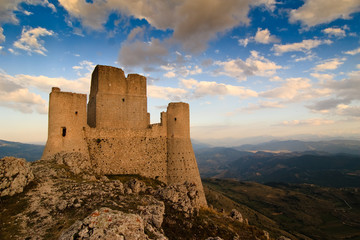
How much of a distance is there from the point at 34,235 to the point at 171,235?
661cm

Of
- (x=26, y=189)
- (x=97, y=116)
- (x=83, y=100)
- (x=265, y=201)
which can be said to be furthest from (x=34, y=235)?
(x=265, y=201)

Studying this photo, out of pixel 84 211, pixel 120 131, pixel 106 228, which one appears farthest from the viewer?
pixel 120 131

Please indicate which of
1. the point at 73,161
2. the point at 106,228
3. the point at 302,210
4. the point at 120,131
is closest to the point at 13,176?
the point at 73,161

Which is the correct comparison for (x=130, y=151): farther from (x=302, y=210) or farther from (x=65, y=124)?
(x=302, y=210)

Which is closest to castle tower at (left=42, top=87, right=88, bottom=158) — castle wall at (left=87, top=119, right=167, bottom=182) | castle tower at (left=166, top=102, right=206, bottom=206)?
castle wall at (left=87, top=119, right=167, bottom=182)

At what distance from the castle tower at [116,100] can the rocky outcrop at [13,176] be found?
1280cm

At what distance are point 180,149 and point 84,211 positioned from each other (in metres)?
20.2

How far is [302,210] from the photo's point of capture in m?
80.5

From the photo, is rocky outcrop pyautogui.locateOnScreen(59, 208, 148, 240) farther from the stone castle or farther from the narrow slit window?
the narrow slit window

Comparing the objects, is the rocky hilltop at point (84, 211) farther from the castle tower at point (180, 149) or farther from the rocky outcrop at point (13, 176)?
the castle tower at point (180, 149)

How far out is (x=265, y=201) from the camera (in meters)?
91.8

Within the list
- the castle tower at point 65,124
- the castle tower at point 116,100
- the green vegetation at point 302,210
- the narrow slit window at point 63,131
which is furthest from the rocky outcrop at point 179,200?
the green vegetation at point 302,210

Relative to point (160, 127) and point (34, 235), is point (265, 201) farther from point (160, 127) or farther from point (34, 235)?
point (34, 235)

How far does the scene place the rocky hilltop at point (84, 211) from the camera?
767 centimetres
